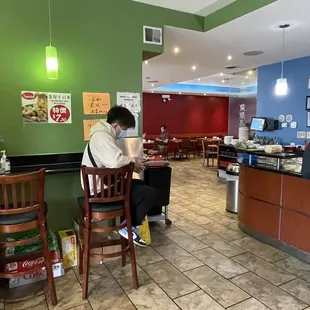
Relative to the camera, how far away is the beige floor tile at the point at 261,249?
3.10 m

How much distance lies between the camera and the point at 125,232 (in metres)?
2.64

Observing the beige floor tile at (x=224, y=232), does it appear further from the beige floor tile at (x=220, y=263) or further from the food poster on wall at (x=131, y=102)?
the food poster on wall at (x=131, y=102)

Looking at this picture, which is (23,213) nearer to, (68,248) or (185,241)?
(68,248)

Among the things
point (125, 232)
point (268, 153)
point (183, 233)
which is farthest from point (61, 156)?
point (268, 153)

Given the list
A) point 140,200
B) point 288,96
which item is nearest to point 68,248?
point 140,200

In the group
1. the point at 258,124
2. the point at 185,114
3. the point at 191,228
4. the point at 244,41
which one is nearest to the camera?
the point at 191,228

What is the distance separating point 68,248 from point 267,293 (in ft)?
6.25

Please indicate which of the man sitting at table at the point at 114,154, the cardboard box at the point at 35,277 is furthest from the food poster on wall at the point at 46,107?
the cardboard box at the point at 35,277

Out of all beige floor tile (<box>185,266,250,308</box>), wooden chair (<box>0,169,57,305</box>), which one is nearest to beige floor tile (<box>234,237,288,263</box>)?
beige floor tile (<box>185,266,250,308</box>)

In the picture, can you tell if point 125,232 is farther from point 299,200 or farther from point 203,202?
point 203,202

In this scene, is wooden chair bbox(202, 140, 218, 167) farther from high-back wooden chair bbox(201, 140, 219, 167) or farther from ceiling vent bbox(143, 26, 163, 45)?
ceiling vent bbox(143, 26, 163, 45)

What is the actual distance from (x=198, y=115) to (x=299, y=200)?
11.0m

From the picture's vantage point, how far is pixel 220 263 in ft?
9.76

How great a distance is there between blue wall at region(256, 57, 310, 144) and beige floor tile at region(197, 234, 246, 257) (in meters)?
3.12
